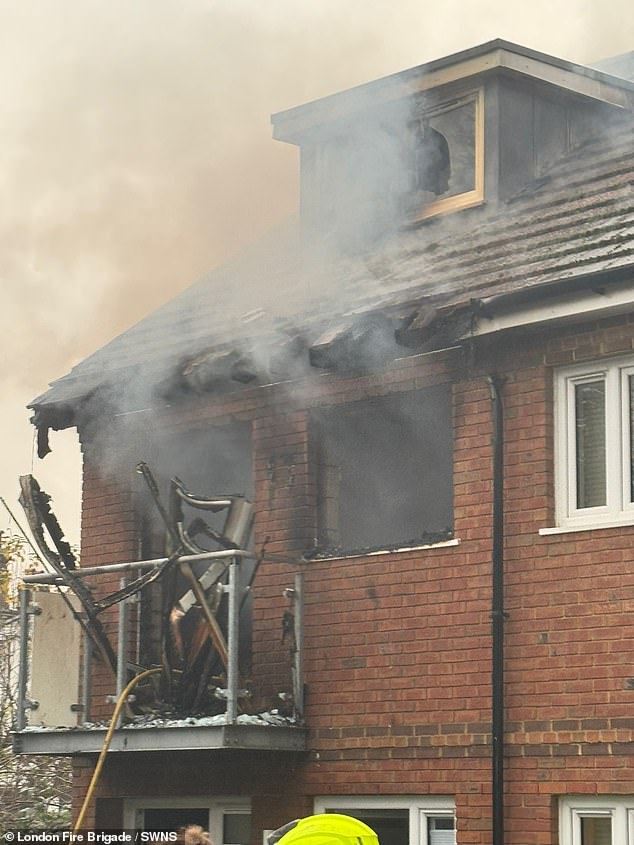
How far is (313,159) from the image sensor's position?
1470 cm

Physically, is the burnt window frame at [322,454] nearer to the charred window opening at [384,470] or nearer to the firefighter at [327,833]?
the charred window opening at [384,470]

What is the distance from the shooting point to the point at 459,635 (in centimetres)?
1111

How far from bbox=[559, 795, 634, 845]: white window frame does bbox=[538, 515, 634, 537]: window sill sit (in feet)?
5.41

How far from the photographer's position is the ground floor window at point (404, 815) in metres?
11.1

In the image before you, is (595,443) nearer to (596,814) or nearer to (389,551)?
(389,551)

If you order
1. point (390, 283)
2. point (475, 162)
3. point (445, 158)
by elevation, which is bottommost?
point (390, 283)

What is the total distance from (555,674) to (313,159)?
19.6 feet

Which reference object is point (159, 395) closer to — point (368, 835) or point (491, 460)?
point (491, 460)

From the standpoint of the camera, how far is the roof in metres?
11.1

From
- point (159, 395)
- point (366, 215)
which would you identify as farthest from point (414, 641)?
point (366, 215)

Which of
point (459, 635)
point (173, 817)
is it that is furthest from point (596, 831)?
point (173, 817)

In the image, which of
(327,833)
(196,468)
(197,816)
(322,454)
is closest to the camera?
(327,833)

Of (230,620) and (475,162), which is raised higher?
(475,162)

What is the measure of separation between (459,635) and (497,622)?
1.28 ft
